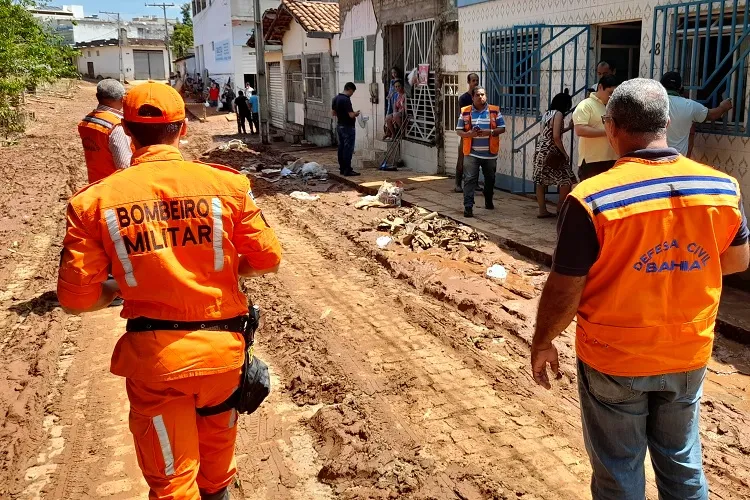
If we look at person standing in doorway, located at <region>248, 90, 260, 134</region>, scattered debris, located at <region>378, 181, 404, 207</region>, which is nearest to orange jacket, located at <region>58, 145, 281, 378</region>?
scattered debris, located at <region>378, 181, 404, 207</region>

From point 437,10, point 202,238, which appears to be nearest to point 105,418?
point 202,238

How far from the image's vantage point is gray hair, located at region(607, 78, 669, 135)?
7.37 feet

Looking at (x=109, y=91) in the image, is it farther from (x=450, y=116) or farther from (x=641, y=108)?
(x=450, y=116)

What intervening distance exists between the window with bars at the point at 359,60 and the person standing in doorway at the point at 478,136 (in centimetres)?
697

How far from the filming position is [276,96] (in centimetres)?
2367

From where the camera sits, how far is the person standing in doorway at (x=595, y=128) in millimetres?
6492

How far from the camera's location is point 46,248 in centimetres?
→ 812

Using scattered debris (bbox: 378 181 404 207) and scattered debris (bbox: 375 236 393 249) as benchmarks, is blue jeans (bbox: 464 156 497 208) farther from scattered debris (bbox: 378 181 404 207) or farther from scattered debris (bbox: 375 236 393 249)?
scattered debris (bbox: 378 181 404 207)

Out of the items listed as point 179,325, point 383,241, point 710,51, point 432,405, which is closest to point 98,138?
point 432,405

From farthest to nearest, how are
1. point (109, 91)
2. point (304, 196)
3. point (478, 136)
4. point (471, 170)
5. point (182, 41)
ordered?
point (182, 41), point (304, 196), point (471, 170), point (478, 136), point (109, 91)

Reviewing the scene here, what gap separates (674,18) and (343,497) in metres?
5.78

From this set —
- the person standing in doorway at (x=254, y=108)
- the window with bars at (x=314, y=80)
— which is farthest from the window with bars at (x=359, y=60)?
the person standing in doorway at (x=254, y=108)

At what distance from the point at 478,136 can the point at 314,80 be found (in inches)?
454

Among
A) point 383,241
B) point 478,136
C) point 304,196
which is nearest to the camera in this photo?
point 383,241
